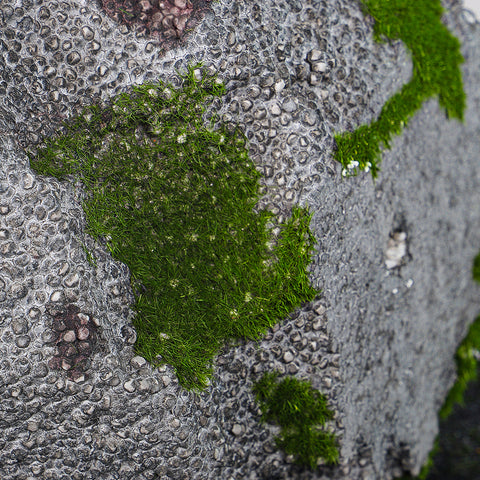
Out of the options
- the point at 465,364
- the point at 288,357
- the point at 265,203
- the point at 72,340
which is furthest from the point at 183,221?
the point at 465,364

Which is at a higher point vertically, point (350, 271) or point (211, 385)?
point (350, 271)

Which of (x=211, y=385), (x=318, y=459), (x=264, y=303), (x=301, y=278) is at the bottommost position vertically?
(x=318, y=459)

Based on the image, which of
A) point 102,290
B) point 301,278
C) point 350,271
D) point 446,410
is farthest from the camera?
point 446,410

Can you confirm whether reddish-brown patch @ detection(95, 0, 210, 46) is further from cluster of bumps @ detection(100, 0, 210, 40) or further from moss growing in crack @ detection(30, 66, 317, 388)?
moss growing in crack @ detection(30, 66, 317, 388)

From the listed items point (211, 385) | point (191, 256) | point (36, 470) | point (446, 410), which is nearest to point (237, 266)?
point (191, 256)

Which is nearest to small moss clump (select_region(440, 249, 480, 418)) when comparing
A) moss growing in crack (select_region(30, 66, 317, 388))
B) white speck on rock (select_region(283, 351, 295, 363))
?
white speck on rock (select_region(283, 351, 295, 363))

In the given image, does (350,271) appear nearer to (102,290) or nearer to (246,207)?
(246,207)

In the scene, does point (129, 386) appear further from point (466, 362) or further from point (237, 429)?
point (466, 362)
